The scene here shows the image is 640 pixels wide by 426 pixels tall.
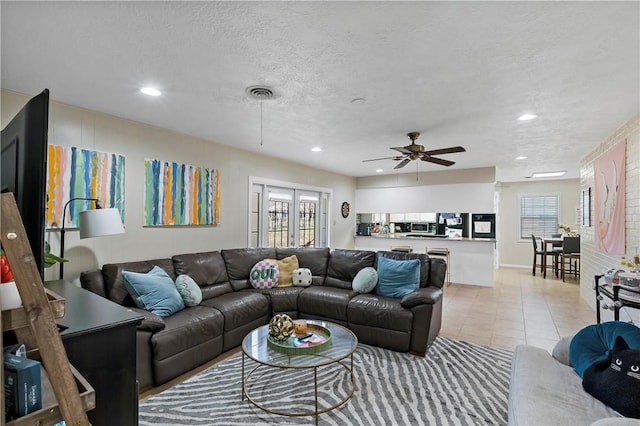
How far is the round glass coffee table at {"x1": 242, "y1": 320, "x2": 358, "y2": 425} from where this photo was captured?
7.34 ft

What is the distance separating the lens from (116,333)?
4.78 feet

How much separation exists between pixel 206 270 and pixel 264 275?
737mm

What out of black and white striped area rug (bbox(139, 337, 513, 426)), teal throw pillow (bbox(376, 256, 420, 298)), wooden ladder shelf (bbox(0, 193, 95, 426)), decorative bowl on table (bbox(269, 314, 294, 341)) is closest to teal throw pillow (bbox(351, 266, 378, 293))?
teal throw pillow (bbox(376, 256, 420, 298))

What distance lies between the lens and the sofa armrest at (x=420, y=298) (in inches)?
125

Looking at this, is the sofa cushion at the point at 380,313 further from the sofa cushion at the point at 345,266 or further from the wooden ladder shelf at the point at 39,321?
the wooden ladder shelf at the point at 39,321

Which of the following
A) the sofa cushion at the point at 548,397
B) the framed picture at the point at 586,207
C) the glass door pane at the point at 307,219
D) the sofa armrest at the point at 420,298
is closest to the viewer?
the sofa cushion at the point at 548,397

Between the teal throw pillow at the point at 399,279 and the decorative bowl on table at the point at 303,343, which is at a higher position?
the teal throw pillow at the point at 399,279

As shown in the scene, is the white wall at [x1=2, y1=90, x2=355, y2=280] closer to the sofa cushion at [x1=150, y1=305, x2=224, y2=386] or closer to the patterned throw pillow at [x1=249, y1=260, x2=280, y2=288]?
the patterned throw pillow at [x1=249, y1=260, x2=280, y2=288]

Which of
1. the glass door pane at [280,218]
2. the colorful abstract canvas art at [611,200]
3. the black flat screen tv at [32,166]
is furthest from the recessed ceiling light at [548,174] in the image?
the black flat screen tv at [32,166]

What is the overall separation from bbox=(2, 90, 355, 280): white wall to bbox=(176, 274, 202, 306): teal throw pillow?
27.7 inches

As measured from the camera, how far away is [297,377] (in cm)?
273

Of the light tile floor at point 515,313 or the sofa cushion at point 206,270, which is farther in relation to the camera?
the light tile floor at point 515,313

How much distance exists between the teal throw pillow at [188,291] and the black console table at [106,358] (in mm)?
1696

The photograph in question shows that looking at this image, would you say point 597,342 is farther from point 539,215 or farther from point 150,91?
point 539,215
